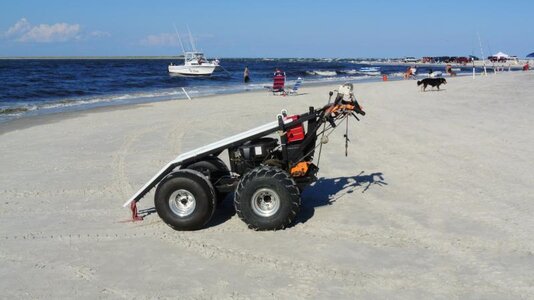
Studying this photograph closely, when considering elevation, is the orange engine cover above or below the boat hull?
below

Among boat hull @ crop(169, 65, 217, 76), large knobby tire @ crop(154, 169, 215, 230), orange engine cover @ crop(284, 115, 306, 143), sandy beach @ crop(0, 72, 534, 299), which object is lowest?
sandy beach @ crop(0, 72, 534, 299)

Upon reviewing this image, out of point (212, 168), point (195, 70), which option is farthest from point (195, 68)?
point (212, 168)

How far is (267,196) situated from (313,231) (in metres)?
0.70

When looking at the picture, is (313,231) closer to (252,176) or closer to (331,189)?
(252,176)

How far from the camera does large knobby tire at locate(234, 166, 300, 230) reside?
5953 mm

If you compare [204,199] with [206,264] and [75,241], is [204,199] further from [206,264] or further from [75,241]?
[75,241]

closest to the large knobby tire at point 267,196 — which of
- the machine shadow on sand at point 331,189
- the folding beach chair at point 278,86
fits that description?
the machine shadow on sand at point 331,189

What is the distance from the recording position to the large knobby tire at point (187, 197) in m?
6.11

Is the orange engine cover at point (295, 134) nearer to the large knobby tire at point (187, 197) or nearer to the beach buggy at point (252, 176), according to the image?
the beach buggy at point (252, 176)

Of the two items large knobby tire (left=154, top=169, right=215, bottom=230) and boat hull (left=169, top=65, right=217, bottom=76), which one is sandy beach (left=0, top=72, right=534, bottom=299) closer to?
large knobby tire (left=154, top=169, right=215, bottom=230)

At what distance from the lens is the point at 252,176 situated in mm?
6031

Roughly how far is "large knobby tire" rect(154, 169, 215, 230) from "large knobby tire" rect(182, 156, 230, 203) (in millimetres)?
587

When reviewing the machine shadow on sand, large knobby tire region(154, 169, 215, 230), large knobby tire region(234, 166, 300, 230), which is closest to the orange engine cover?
large knobby tire region(234, 166, 300, 230)

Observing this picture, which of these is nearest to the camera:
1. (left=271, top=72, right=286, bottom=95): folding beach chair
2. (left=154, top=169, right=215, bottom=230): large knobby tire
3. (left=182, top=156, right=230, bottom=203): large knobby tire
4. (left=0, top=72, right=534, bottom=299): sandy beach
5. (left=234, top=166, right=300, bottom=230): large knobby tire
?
(left=0, top=72, right=534, bottom=299): sandy beach
